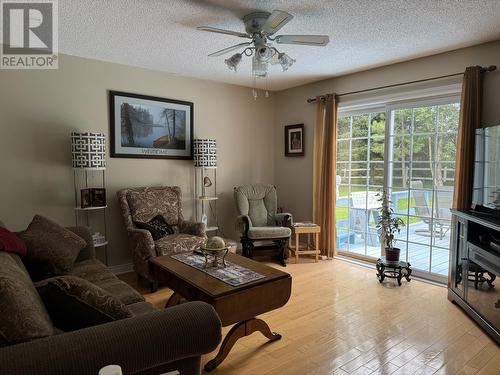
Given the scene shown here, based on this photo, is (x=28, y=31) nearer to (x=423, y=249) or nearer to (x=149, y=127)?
(x=149, y=127)

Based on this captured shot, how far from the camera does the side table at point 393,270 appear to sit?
3.50 meters

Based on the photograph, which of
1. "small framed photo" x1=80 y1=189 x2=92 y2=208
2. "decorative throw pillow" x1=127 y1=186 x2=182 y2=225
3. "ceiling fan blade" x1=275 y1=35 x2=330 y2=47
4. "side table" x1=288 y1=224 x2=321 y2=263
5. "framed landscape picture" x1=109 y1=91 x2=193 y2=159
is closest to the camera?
"ceiling fan blade" x1=275 y1=35 x2=330 y2=47

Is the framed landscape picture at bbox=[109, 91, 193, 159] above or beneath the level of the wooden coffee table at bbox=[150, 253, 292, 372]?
above

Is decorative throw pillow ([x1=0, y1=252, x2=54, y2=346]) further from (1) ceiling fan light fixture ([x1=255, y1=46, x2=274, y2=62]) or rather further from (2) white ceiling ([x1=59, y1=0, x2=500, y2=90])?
(1) ceiling fan light fixture ([x1=255, y1=46, x2=274, y2=62])

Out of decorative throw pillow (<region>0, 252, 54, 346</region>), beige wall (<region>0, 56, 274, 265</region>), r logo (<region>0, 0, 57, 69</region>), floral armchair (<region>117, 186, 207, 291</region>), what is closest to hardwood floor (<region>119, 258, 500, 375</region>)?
floral armchair (<region>117, 186, 207, 291</region>)

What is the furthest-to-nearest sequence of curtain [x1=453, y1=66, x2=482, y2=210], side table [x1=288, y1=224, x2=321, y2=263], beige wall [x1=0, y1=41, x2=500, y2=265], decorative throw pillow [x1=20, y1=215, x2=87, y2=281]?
side table [x1=288, y1=224, x2=321, y2=263] → beige wall [x1=0, y1=41, x2=500, y2=265] → curtain [x1=453, y1=66, x2=482, y2=210] → decorative throw pillow [x1=20, y1=215, x2=87, y2=281]

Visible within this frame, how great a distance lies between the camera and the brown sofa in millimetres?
987

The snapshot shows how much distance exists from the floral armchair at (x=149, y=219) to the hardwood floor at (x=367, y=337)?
15.7 inches

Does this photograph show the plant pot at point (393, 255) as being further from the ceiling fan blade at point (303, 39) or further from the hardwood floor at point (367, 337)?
the ceiling fan blade at point (303, 39)

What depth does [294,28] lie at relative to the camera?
2771mm

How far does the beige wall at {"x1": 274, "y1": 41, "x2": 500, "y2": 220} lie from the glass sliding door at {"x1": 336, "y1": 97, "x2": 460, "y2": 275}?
336 millimetres

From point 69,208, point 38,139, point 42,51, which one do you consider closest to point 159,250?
point 69,208

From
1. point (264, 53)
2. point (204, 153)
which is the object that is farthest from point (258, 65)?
point (204, 153)

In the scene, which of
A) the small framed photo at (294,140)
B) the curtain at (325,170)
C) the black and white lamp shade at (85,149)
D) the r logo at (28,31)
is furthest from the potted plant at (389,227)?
the r logo at (28,31)
